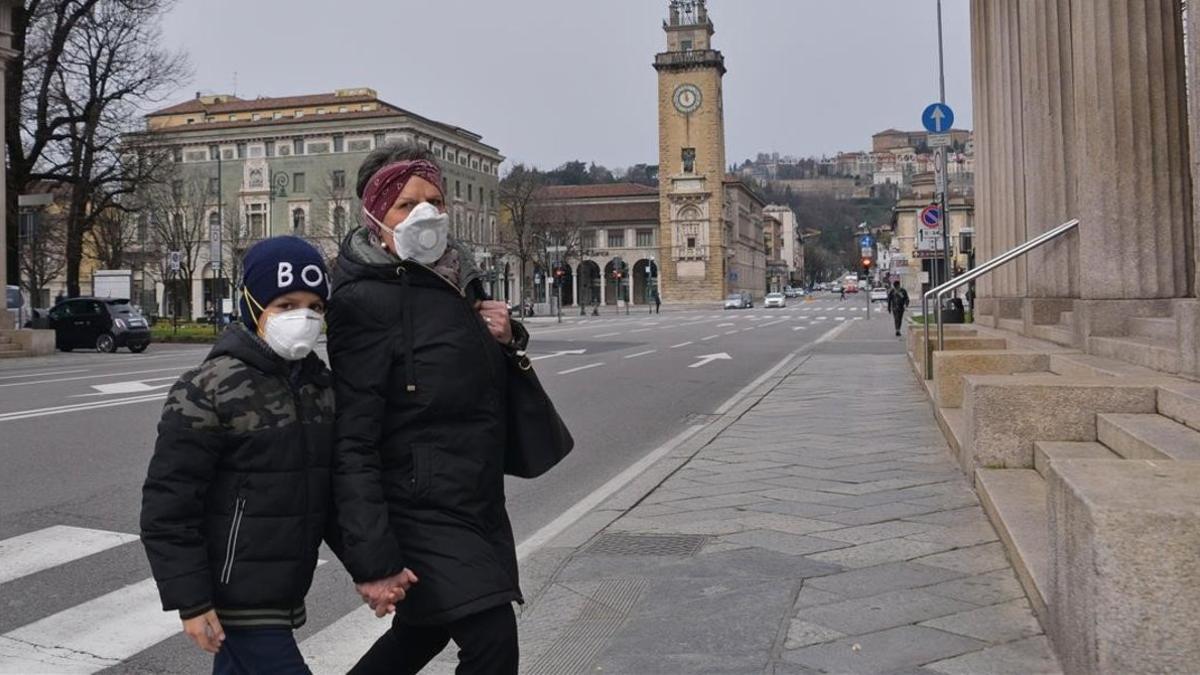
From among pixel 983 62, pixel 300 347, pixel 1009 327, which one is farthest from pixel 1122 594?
pixel 983 62

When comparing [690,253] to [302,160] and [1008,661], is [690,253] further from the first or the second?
[1008,661]

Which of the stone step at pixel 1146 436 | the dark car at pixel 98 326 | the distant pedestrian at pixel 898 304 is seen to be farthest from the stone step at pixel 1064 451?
the dark car at pixel 98 326

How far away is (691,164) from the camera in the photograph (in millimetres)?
118375

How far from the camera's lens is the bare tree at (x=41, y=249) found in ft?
121

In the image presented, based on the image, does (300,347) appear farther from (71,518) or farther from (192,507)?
(71,518)

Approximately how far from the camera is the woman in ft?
8.78

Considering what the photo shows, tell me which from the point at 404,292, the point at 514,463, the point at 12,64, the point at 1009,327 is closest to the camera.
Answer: the point at 404,292

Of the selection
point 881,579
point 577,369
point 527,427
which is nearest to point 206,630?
point 527,427

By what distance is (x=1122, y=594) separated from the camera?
3.10 m

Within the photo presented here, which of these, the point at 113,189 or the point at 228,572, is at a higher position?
the point at 113,189

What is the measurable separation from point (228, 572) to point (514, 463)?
835 millimetres

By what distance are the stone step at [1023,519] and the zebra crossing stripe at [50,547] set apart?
204 inches

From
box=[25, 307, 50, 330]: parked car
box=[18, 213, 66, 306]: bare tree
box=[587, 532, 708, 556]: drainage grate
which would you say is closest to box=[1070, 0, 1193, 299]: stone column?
box=[587, 532, 708, 556]: drainage grate

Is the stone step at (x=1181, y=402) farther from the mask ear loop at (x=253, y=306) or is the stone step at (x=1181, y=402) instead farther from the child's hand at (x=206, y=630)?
the child's hand at (x=206, y=630)
